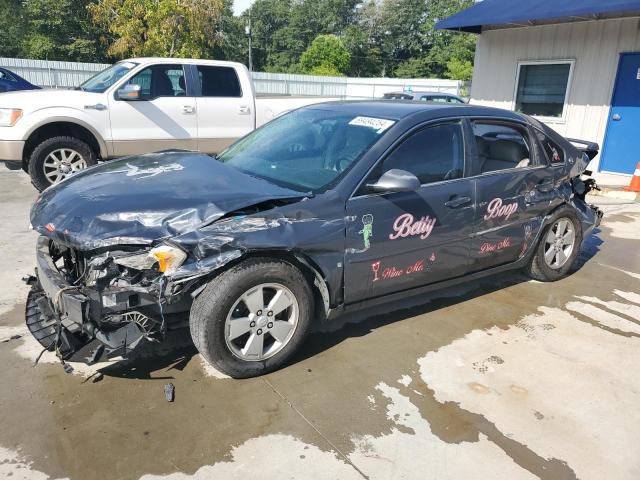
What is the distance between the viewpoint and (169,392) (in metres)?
3.11

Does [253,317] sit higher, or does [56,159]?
[56,159]

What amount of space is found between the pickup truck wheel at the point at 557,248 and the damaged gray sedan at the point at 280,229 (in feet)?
1.10

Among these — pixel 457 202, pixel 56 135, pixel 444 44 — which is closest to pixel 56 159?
pixel 56 135

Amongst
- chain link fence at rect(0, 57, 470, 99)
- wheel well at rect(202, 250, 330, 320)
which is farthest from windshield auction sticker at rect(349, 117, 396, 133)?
chain link fence at rect(0, 57, 470, 99)

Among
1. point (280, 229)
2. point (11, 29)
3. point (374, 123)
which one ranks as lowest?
point (280, 229)

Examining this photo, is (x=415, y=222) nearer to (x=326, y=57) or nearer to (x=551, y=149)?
(x=551, y=149)

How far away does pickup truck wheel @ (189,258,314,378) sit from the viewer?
300cm

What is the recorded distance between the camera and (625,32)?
32.4 ft

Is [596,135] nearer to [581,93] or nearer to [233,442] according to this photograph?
[581,93]

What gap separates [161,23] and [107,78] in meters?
16.9

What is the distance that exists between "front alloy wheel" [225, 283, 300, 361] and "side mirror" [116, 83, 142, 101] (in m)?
5.31

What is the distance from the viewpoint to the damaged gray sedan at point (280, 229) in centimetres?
294

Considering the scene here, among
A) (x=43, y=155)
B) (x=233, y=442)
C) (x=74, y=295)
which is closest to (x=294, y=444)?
(x=233, y=442)

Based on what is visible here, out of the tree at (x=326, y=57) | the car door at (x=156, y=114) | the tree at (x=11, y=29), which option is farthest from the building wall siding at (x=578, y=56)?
the tree at (x=11, y=29)
